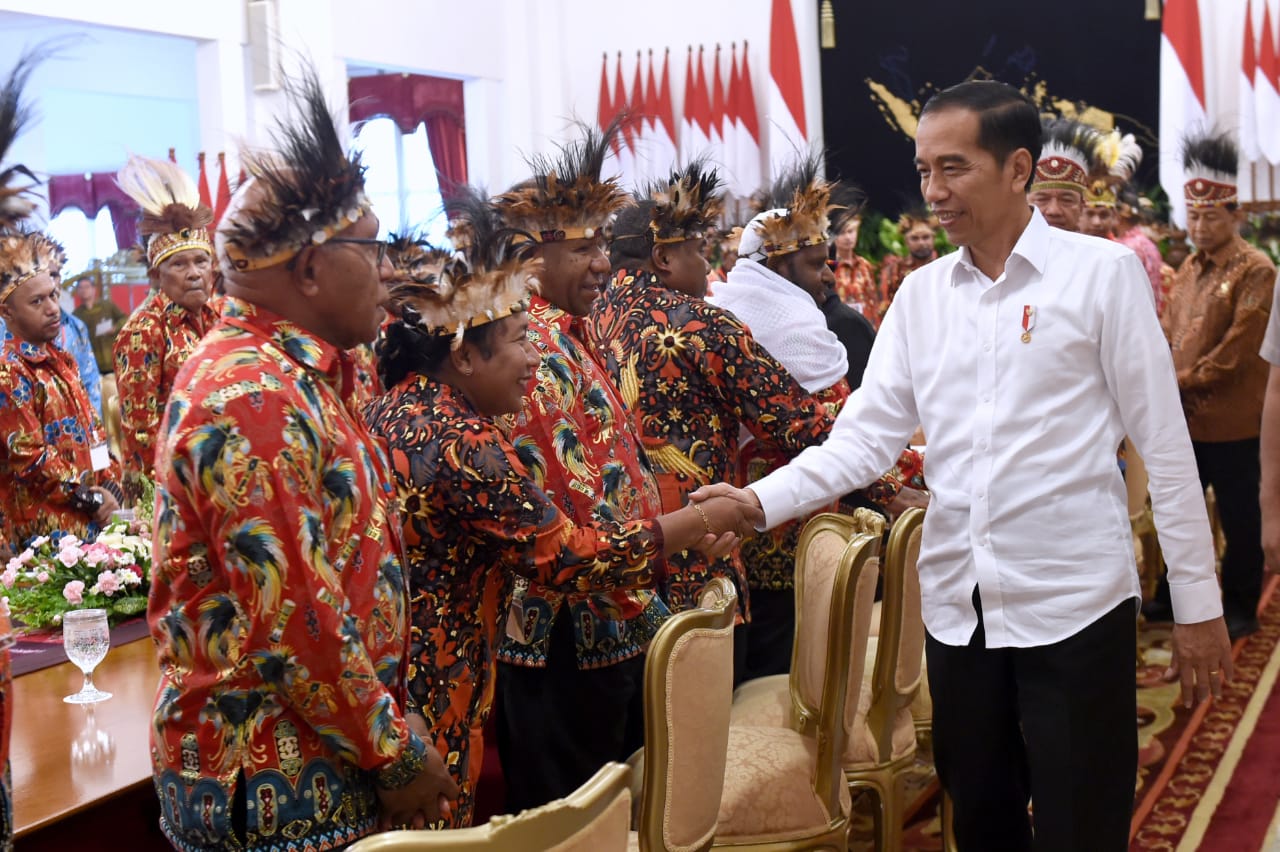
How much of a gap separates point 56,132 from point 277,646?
483 inches

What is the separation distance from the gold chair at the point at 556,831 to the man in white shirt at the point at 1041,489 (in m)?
1.04

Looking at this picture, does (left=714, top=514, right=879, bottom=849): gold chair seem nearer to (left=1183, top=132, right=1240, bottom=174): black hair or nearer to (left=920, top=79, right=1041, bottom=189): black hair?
(left=920, top=79, right=1041, bottom=189): black hair

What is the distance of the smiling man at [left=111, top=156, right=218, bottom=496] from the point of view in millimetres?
5164

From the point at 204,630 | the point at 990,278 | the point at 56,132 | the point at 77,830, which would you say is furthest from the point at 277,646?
the point at 56,132

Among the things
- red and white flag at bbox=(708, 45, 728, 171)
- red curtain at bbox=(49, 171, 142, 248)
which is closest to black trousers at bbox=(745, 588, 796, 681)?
red and white flag at bbox=(708, 45, 728, 171)

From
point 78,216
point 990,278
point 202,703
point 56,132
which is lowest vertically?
point 202,703

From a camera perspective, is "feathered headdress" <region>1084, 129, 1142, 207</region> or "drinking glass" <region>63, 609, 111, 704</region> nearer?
"drinking glass" <region>63, 609, 111, 704</region>

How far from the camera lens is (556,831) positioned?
50.5 inches

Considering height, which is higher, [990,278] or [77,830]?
[990,278]

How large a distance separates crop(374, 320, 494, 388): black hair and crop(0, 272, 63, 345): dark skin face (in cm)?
266

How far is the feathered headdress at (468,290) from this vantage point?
227cm

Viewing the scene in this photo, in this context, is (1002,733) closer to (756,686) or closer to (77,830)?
(756,686)

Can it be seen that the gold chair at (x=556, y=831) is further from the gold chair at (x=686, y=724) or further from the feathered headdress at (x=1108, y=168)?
the feathered headdress at (x=1108, y=168)

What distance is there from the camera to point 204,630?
5.42 ft
